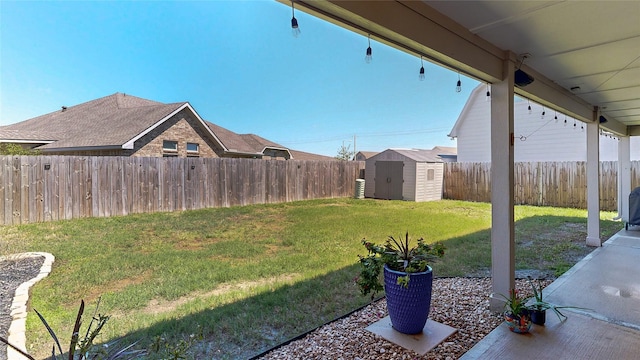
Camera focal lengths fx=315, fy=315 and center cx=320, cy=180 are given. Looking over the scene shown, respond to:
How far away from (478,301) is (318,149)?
4157cm

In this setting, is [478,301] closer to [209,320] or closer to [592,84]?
[209,320]

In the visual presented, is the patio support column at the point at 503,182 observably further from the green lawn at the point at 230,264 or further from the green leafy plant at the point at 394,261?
the green lawn at the point at 230,264

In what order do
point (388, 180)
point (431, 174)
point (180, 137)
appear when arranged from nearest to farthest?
point (180, 137) → point (431, 174) → point (388, 180)

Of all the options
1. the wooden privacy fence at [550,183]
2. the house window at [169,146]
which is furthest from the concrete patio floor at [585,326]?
the house window at [169,146]

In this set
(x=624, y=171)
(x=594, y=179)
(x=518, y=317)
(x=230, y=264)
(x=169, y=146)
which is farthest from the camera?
(x=169, y=146)

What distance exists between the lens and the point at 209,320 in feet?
8.64

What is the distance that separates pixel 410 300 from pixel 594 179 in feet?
15.0

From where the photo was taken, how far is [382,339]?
2.28 metres

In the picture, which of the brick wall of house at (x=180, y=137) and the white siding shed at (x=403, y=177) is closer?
the brick wall of house at (x=180, y=137)

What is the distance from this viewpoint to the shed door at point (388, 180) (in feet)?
42.4

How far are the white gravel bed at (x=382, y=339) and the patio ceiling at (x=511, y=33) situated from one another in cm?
199

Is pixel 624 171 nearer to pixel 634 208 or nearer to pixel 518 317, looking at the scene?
pixel 634 208

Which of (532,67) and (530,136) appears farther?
(530,136)

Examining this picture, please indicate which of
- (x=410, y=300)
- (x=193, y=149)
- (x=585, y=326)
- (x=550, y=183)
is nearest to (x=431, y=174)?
(x=550, y=183)
